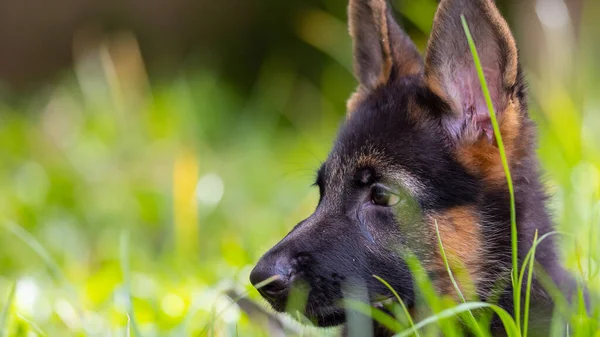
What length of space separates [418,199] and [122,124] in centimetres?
469

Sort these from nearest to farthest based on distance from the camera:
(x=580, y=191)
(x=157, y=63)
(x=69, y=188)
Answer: (x=580, y=191)
(x=69, y=188)
(x=157, y=63)

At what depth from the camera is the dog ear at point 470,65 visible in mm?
3109

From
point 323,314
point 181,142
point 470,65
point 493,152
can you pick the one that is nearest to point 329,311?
point 323,314

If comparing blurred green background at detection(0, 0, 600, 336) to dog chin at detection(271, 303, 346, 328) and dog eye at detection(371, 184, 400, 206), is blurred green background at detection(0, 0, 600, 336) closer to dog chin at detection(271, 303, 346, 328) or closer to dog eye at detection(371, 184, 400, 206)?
dog chin at detection(271, 303, 346, 328)

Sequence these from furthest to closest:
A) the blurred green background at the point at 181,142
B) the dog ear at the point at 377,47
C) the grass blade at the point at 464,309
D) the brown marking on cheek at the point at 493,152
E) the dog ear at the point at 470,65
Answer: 1. the blurred green background at the point at 181,142
2. the dog ear at the point at 377,47
3. the brown marking on cheek at the point at 493,152
4. the dog ear at the point at 470,65
5. the grass blade at the point at 464,309

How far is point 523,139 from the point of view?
3.37 metres

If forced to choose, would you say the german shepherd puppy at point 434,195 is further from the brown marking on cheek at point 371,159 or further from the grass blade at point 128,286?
the grass blade at point 128,286

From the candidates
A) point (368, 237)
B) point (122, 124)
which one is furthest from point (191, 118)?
point (368, 237)

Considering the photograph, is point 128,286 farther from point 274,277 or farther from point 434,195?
point 434,195

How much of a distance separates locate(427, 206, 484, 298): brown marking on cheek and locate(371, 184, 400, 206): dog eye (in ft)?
0.52

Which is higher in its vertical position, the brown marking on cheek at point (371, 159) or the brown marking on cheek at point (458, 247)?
the brown marking on cheek at point (371, 159)

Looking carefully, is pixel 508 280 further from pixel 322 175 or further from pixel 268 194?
pixel 268 194

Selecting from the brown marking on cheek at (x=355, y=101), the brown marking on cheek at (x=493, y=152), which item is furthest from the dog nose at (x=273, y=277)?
the brown marking on cheek at (x=355, y=101)

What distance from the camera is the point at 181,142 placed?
7.28 metres
